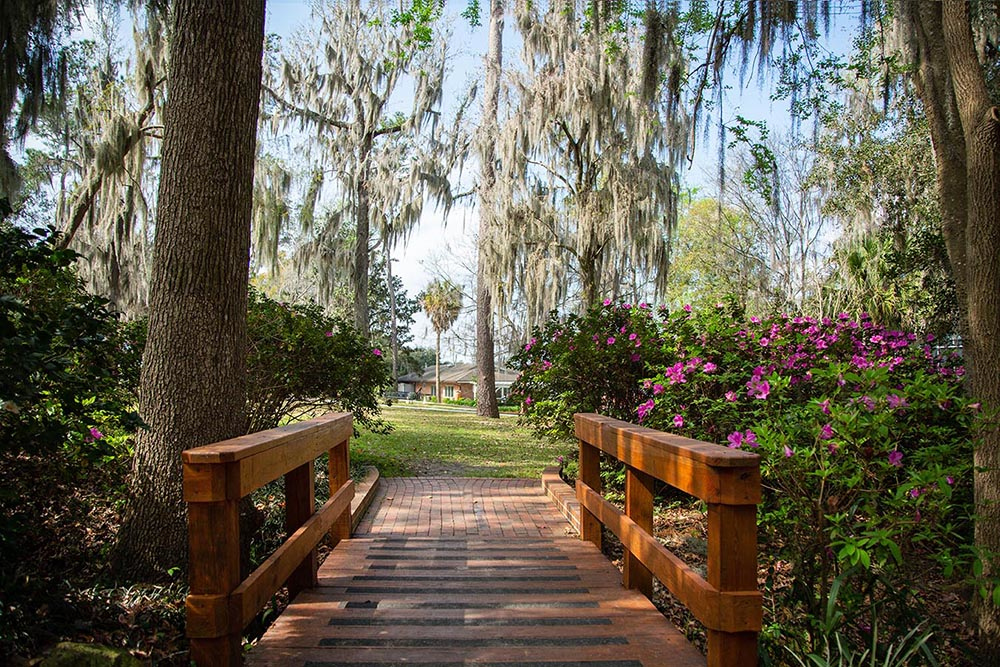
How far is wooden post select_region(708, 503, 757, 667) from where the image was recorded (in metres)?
2.22

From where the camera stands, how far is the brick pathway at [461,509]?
5.35 meters

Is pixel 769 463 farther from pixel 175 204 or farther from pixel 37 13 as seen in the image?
pixel 37 13

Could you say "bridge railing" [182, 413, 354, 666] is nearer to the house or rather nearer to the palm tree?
the palm tree

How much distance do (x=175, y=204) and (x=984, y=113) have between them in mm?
4566

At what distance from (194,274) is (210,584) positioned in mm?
1851

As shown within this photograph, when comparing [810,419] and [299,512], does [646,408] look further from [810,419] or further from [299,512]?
[299,512]

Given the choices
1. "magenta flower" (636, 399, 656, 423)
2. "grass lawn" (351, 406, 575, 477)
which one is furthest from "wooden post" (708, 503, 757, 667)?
"grass lawn" (351, 406, 575, 477)

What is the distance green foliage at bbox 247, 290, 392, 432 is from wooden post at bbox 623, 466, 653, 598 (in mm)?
3868

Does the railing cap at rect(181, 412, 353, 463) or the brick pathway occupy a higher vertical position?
the railing cap at rect(181, 412, 353, 463)

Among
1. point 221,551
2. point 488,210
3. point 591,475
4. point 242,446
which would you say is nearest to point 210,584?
point 221,551

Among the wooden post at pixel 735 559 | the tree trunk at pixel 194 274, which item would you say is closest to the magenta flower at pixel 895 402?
the wooden post at pixel 735 559

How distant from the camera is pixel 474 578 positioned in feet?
12.3

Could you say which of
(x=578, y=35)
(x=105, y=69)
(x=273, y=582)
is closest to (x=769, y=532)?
(x=273, y=582)

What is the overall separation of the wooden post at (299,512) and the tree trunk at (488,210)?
11108mm
